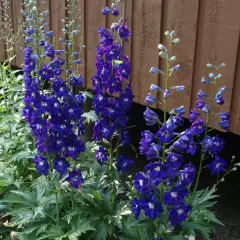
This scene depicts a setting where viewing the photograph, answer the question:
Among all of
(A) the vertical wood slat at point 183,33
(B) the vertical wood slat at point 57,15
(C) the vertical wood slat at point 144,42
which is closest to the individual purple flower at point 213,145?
(A) the vertical wood slat at point 183,33

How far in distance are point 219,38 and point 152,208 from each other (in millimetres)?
1665

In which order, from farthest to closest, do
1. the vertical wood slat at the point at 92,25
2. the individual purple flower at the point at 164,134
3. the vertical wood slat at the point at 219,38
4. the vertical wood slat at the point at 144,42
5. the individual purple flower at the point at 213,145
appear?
1. the vertical wood slat at the point at 92,25
2. the vertical wood slat at the point at 144,42
3. the vertical wood slat at the point at 219,38
4. the individual purple flower at the point at 213,145
5. the individual purple flower at the point at 164,134

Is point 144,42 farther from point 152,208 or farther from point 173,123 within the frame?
point 152,208

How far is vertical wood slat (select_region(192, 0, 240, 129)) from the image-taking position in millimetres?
2996

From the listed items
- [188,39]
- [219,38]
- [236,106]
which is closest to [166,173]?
[236,106]

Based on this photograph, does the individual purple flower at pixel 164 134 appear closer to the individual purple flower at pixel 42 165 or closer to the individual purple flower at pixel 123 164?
the individual purple flower at pixel 123 164

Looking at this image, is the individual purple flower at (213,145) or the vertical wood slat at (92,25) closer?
the individual purple flower at (213,145)

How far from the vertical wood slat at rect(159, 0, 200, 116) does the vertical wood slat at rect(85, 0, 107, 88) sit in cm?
97

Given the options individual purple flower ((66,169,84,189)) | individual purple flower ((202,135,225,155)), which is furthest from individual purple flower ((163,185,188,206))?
individual purple flower ((66,169,84,189))

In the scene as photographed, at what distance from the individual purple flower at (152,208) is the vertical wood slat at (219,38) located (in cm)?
138

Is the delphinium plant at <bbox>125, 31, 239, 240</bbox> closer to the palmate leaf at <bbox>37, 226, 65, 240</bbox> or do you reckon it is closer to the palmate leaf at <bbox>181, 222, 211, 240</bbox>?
the palmate leaf at <bbox>181, 222, 211, 240</bbox>

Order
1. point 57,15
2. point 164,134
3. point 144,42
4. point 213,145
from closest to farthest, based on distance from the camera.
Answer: point 164,134 → point 213,145 → point 144,42 → point 57,15

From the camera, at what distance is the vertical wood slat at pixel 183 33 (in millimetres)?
3285

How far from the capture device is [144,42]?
149 inches
